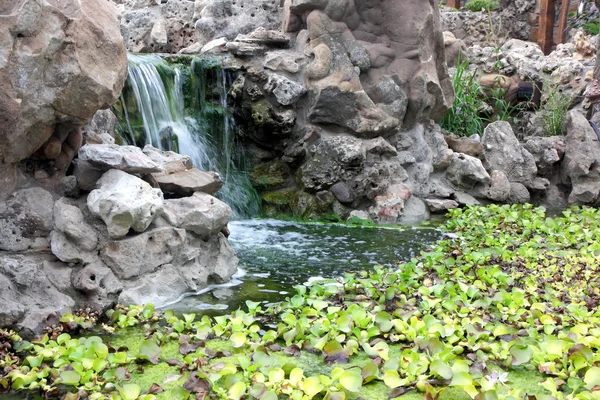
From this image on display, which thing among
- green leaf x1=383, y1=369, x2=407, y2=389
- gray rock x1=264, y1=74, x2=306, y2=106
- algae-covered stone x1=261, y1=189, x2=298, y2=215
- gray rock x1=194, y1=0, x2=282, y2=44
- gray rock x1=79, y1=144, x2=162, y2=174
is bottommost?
algae-covered stone x1=261, y1=189, x2=298, y2=215

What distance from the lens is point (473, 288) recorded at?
446cm

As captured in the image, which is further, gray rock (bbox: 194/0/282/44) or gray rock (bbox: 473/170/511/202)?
gray rock (bbox: 194/0/282/44)

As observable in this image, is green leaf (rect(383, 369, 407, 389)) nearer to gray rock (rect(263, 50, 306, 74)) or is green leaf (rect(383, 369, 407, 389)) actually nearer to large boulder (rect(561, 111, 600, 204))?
gray rock (rect(263, 50, 306, 74))

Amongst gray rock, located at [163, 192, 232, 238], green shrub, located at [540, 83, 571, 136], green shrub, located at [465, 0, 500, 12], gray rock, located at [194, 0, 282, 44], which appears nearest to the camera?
gray rock, located at [163, 192, 232, 238]

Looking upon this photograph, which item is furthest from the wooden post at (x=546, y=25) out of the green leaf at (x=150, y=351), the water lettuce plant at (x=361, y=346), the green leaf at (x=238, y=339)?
the green leaf at (x=150, y=351)

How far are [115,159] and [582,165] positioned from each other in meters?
7.32

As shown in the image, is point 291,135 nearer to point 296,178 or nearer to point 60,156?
point 296,178

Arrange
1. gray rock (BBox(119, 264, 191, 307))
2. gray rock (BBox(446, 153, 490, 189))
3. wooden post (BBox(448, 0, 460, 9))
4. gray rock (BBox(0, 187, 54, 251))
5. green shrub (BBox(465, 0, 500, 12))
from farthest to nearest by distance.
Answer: wooden post (BBox(448, 0, 460, 9)) < green shrub (BBox(465, 0, 500, 12)) < gray rock (BBox(446, 153, 490, 189)) < gray rock (BBox(119, 264, 191, 307)) < gray rock (BBox(0, 187, 54, 251))

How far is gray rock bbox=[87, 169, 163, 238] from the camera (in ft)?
14.0

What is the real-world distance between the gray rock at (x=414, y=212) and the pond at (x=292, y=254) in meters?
0.55

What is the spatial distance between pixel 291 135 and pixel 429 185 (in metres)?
2.04

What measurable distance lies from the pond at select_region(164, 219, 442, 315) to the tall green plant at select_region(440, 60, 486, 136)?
136 inches

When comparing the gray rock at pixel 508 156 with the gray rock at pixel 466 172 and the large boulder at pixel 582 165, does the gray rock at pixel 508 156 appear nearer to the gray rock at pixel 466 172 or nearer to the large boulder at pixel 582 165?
the large boulder at pixel 582 165

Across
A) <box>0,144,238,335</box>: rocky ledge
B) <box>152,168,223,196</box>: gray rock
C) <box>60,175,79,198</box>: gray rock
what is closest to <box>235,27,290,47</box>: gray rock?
<box>152,168,223,196</box>: gray rock
